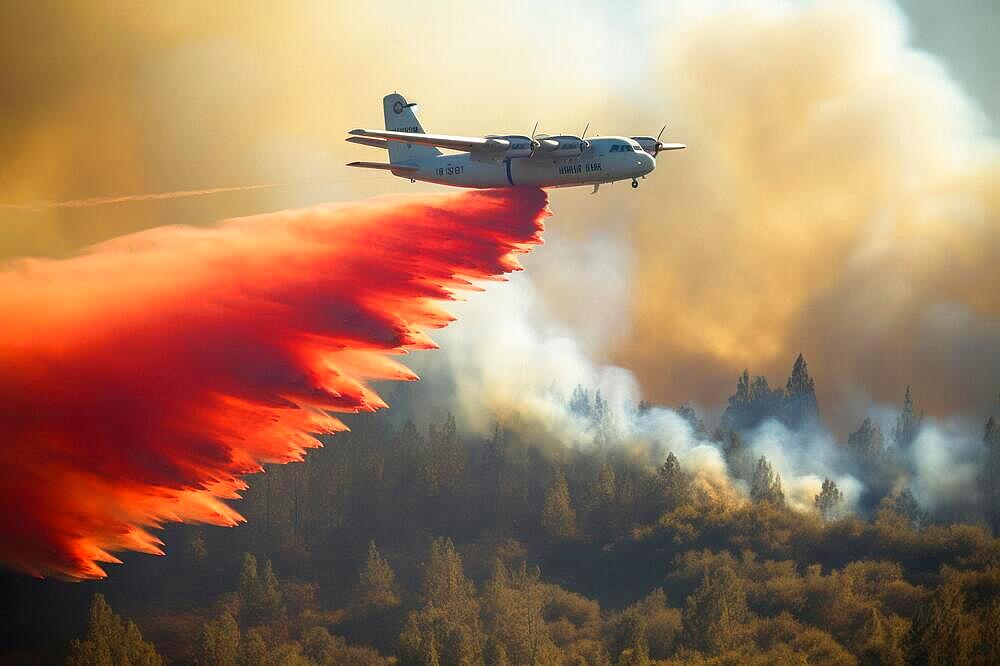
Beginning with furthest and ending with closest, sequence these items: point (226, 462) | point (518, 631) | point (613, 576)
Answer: point (613, 576) < point (518, 631) < point (226, 462)

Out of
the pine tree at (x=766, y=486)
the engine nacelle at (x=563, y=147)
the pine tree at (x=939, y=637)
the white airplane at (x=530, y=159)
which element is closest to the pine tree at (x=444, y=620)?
the pine tree at (x=766, y=486)

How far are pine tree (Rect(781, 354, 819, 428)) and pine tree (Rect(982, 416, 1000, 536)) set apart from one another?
11.7 meters

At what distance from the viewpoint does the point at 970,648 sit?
227ft

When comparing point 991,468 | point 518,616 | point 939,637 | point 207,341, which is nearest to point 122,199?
point 207,341


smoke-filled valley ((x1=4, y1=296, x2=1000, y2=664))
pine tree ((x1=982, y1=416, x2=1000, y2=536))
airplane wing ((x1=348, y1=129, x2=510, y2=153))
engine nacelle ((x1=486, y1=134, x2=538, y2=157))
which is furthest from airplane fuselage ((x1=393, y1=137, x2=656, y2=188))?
pine tree ((x1=982, y1=416, x2=1000, y2=536))

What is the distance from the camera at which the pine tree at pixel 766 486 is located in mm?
87375

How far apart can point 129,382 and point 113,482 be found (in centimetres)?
362

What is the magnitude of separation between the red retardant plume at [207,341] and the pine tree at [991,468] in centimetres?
4855

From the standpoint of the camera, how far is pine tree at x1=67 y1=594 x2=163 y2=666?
220 ft

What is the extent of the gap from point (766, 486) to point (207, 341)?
45.9 metres

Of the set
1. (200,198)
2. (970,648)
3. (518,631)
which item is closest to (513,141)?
(200,198)

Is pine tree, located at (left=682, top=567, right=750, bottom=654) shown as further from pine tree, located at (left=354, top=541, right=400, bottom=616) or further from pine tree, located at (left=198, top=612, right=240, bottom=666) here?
pine tree, located at (left=198, top=612, right=240, bottom=666)

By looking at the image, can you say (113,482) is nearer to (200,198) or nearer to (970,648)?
(200,198)

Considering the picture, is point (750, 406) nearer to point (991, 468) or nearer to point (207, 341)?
point (991, 468)
